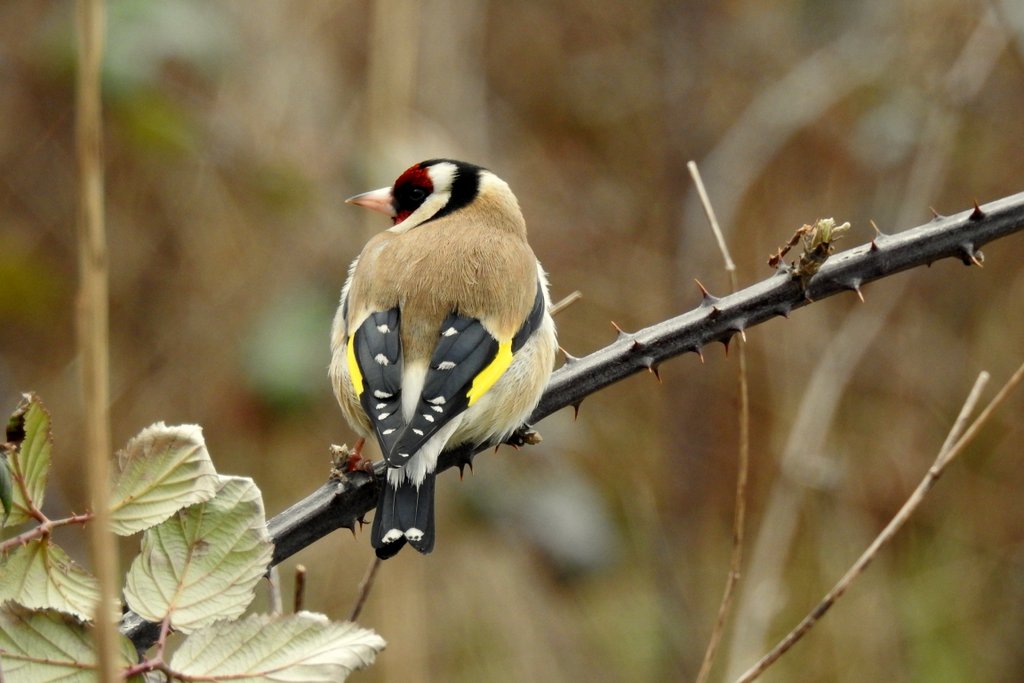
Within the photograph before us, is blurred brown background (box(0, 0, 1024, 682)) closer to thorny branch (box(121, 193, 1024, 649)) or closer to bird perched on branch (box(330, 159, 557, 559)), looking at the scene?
A: bird perched on branch (box(330, 159, 557, 559))

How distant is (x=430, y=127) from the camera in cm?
488

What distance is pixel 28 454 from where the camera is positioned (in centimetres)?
120

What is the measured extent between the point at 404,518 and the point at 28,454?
0.90 m

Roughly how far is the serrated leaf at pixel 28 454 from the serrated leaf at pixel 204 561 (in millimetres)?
123

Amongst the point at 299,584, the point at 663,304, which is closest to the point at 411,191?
the point at 299,584

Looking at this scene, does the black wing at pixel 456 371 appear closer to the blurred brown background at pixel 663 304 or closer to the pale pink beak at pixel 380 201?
the pale pink beak at pixel 380 201

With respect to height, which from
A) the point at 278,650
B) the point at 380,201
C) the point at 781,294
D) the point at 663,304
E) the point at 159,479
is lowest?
the point at 278,650

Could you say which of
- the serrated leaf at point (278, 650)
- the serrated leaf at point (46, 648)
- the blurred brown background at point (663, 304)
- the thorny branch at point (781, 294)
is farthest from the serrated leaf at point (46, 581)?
the blurred brown background at point (663, 304)

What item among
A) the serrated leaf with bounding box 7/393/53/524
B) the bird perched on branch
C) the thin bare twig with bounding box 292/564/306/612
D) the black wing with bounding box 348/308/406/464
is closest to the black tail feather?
the bird perched on branch

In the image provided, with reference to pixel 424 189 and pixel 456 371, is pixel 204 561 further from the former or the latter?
pixel 424 189

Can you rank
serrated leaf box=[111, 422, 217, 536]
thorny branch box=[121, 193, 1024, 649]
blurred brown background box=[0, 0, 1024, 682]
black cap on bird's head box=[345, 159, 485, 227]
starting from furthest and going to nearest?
blurred brown background box=[0, 0, 1024, 682] → black cap on bird's head box=[345, 159, 485, 227] → thorny branch box=[121, 193, 1024, 649] → serrated leaf box=[111, 422, 217, 536]

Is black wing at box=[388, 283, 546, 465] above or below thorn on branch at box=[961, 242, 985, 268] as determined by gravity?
above

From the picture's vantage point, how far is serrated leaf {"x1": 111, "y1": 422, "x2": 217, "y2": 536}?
123cm

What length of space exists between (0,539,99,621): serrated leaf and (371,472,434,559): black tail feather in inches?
28.3
